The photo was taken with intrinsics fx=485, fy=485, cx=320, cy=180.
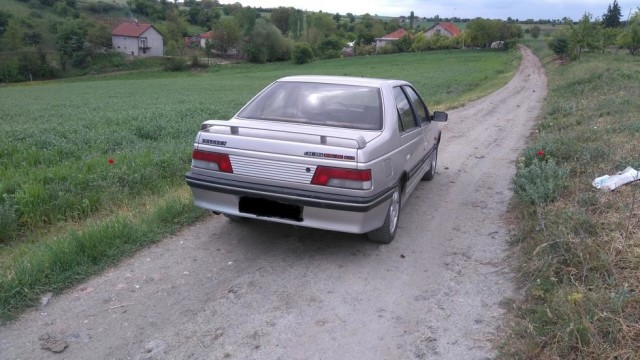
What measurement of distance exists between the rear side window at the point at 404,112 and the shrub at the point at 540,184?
1.40 meters

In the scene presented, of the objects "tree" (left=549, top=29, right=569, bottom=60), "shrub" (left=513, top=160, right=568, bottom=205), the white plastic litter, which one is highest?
"tree" (left=549, top=29, right=569, bottom=60)

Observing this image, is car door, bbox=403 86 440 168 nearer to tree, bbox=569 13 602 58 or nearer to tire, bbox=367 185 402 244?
tire, bbox=367 185 402 244

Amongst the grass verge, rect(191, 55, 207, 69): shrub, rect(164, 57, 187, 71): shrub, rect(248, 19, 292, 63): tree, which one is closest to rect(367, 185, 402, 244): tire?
the grass verge

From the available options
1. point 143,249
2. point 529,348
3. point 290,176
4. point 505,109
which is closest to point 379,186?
point 290,176

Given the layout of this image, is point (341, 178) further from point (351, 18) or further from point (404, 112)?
point (351, 18)

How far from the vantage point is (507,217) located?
215 inches

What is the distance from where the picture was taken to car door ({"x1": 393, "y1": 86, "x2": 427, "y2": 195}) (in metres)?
4.98

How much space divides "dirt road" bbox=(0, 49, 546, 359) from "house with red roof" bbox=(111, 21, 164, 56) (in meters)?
96.6

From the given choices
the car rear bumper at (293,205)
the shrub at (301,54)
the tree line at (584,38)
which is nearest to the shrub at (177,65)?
the shrub at (301,54)

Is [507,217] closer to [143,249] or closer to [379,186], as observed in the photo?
[379,186]

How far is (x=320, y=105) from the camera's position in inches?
191

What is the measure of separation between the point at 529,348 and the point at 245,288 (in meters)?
2.01

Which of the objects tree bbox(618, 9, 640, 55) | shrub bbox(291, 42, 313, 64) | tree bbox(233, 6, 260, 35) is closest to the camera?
tree bbox(618, 9, 640, 55)

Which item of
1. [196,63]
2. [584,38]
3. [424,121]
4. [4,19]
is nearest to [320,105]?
[424,121]
